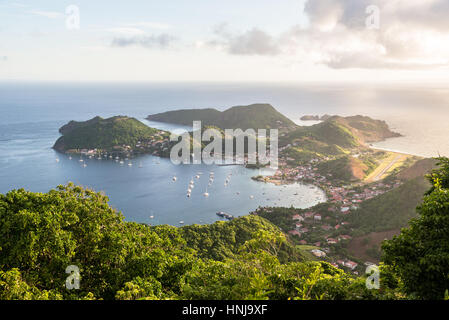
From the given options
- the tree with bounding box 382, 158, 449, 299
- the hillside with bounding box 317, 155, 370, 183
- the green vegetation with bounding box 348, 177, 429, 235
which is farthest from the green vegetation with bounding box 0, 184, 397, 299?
the hillside with bounding box 317, 155, 370, 183

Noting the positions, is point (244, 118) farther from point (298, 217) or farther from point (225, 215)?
point (298, 217)

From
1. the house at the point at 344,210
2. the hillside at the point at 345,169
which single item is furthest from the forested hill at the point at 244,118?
the house at the point at 344,210

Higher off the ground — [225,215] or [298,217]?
[298,217]

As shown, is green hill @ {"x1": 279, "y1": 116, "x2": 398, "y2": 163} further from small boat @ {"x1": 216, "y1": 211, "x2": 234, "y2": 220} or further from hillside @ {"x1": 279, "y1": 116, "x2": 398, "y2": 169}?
small boat @ {"x1": 216, "y1": 211, "x2": 234, "y2": 220}

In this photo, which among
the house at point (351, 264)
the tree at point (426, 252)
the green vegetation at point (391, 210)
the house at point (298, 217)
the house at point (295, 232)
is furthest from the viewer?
the house at point (298, 217)

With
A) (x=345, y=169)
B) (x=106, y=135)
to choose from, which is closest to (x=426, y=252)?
(x=345, y=169)

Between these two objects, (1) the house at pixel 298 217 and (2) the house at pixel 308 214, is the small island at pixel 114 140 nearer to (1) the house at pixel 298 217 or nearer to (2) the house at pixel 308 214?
(1) the house at pixel 298 217

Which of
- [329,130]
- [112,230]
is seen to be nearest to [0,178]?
[112,230]
